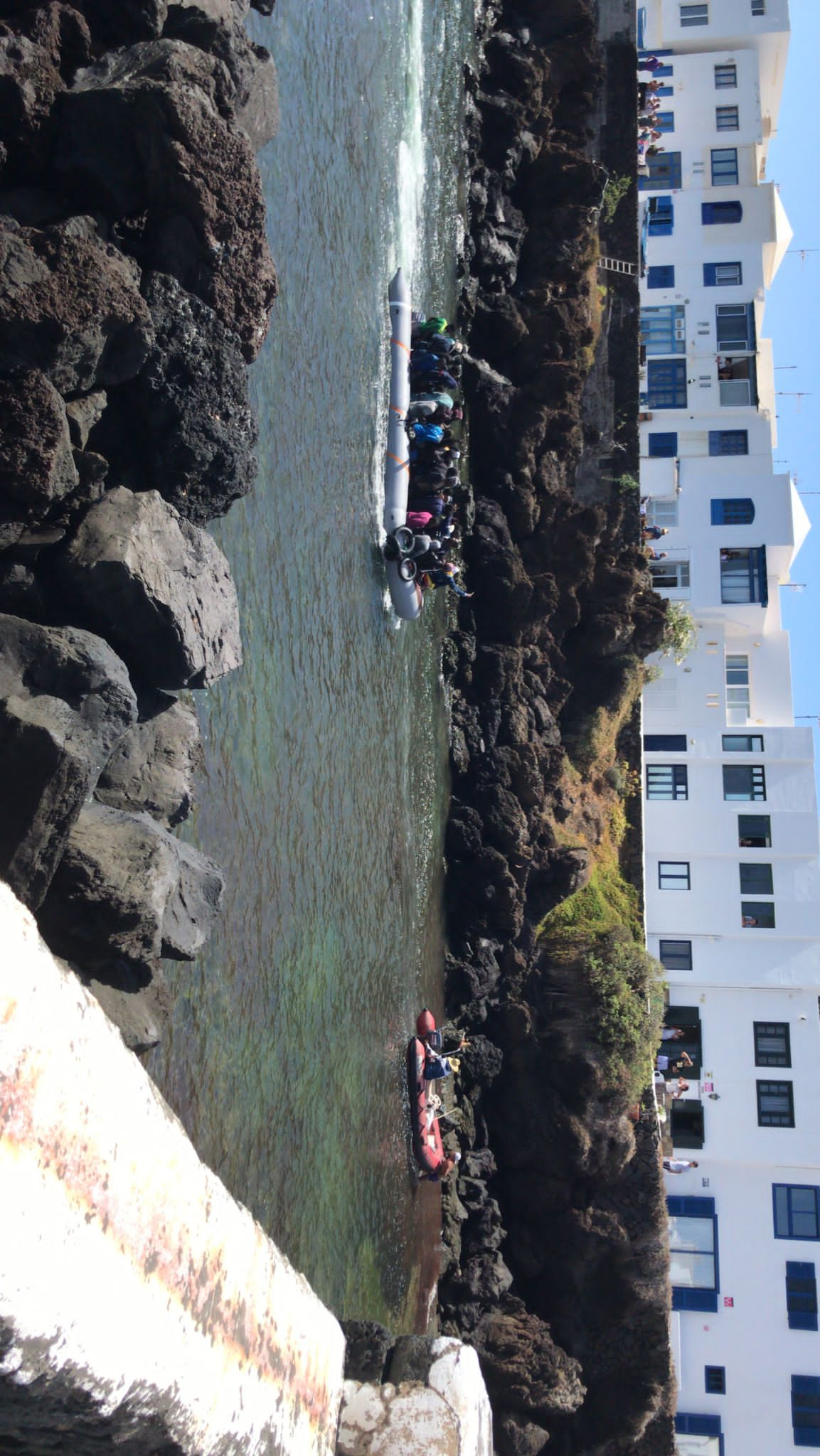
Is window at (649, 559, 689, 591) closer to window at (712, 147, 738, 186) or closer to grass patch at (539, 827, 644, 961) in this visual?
grass patch at (539, 827, 644, 961)

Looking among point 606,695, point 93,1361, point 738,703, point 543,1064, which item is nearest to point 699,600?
point 738,703

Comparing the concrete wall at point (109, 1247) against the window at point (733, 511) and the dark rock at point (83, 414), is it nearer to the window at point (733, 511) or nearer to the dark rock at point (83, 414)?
the dark rock at point (83, 414)

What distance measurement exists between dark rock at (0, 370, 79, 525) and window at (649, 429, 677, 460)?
2597 cm

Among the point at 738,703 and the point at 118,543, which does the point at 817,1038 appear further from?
the point at 118,543

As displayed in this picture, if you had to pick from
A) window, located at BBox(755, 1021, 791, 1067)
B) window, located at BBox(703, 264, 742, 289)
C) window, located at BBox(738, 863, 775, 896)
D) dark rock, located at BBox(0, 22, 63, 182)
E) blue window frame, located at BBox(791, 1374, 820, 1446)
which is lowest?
blue window frame, located at BBox(791, 1374, 820, 1446)

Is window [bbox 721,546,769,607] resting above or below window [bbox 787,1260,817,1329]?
above

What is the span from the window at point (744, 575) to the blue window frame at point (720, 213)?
373 inches

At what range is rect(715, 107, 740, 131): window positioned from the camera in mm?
37312

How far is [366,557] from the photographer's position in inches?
894

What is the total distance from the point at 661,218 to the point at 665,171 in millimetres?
1577

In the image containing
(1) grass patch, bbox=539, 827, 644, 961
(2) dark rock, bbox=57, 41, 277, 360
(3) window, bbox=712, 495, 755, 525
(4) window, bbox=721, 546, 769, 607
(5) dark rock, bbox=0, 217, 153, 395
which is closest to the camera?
(5) dark rock, bbox=0, 217, 153, 395

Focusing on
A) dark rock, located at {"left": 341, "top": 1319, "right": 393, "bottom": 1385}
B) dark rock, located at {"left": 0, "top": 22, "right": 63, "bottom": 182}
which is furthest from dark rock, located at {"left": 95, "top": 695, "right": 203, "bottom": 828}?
dark rock, located at {"left": 341, "top": 1319, "right": 393, "bottom": 1385}

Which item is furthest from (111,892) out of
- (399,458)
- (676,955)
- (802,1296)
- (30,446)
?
(802,1296)

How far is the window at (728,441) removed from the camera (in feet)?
117
